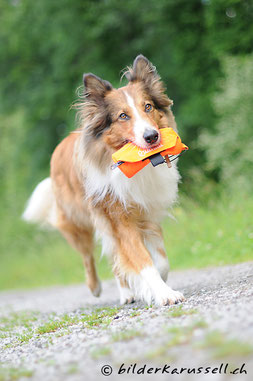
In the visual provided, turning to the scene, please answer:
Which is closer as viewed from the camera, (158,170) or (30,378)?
(30,378)

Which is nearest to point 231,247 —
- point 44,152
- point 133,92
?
point 133,92

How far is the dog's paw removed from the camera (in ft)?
14.7

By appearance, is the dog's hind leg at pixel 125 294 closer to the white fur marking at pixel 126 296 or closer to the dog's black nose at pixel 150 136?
the white fur marking at pixel 126 296

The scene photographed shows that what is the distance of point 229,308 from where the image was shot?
3.26 meters

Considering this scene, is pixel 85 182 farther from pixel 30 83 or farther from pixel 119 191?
pixel 30 83

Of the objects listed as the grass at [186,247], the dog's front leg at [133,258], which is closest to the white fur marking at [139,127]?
the dog's front leg at [133,258]

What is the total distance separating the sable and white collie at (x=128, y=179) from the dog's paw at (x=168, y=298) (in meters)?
0.17

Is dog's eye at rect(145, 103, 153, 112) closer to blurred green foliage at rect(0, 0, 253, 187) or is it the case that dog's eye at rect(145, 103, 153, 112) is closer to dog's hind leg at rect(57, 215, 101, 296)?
dog's hind leg at rect(57, 215, 101, 296)

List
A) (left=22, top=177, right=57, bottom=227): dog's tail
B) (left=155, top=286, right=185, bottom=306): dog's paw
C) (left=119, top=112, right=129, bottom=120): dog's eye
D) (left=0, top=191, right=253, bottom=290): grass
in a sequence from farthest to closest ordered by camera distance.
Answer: (left=0, top=191, right=253, bottom=290): grass → (left=22, top=177, right=57, bottom=227): dog's tail → (left=119, top=112, right=129, bottom=120): dog's eye → (left=155, top=286, right=185, bottom=306): dog's paw

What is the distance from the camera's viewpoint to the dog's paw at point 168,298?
4.47 metres

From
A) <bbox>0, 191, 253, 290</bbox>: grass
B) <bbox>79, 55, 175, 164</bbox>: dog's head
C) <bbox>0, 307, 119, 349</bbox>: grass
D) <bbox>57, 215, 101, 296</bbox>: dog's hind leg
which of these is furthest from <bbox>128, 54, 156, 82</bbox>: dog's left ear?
<bbox>0, 191, 253, 290</bbox>: grass

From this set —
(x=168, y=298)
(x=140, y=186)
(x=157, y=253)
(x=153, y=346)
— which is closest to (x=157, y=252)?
(x=157, y=253)

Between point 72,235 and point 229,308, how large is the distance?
4095 mm

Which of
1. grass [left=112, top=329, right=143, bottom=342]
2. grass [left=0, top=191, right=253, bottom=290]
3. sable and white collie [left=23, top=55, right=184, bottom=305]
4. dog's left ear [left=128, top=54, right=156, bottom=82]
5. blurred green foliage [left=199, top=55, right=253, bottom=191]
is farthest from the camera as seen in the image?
blurred green foliage [left=199, top=55, right=253, bottom=191]
